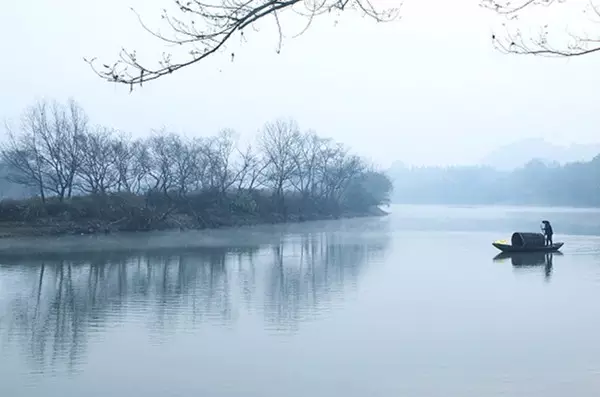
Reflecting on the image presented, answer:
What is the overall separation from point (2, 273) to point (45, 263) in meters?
2.32

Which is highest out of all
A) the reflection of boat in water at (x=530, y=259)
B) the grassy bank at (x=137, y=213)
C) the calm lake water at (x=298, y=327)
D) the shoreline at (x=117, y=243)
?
the grassy bank at (x=137, y=213)

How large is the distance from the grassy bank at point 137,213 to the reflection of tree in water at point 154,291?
8.83 meters

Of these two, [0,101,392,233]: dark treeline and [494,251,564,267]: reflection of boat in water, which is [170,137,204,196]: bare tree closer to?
[0,101,392,233]: dark treeline

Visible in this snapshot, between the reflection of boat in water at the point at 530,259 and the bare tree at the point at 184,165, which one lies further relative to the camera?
the bare tree at the point at 184,165

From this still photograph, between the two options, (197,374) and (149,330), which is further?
(149,330)

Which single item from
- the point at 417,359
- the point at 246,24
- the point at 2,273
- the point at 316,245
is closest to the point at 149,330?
the point at 417,359

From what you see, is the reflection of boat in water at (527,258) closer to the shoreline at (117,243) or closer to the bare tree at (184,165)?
the shoreline at (117,243)

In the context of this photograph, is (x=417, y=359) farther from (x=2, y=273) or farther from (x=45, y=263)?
(x=45, y=263)

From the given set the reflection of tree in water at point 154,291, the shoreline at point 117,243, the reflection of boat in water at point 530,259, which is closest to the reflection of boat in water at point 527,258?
the reflection of boat in water at point 530,259

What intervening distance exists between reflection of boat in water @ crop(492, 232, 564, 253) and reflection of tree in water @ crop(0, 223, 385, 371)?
3.74 metres

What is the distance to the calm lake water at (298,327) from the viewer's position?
7.02 m

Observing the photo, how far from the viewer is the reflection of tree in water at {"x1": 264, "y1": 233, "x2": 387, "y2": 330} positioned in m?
11.0

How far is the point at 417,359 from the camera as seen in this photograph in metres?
7.97

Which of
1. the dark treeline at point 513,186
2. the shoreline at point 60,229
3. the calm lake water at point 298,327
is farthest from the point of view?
the dark treeline at point 513,186
